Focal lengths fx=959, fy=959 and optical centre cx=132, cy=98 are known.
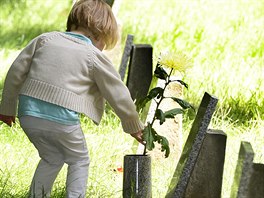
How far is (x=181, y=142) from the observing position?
6316 millimetres

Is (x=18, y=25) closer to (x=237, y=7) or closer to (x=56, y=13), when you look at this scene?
(x=56, y=13)

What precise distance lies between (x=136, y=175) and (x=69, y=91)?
59 cm

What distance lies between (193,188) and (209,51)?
3.98 meters

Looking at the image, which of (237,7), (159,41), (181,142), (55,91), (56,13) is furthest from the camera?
(56,13)

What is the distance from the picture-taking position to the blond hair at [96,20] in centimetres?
498

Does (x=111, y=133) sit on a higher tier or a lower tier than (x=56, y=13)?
lower

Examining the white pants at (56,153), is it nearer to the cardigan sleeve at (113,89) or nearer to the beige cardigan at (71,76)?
the beige cardigan at (71,76)

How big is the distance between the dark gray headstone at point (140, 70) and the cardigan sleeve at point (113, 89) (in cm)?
197

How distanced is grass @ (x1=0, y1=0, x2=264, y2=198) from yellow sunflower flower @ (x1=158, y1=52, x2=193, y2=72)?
0.85 m

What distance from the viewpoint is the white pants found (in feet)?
15.9

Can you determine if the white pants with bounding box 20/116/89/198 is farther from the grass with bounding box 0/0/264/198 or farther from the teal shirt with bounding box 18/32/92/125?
the grass with bounding box 0/0/264/198

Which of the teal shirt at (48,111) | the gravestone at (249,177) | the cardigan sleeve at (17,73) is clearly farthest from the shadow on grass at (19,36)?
the gravestone at (249,177)

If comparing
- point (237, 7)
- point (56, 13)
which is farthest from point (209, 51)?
point (56, 13)

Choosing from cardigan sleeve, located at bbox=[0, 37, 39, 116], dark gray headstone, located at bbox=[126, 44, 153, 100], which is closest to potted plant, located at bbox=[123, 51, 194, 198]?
→ cardigan sleeve, located at bbox=[0, 37, 39, 116]
